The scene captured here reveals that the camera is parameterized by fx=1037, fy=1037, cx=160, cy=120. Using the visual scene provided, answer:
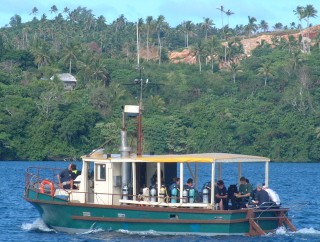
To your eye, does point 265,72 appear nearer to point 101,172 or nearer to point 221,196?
point 101,172

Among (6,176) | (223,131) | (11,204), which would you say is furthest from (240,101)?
(11,204)

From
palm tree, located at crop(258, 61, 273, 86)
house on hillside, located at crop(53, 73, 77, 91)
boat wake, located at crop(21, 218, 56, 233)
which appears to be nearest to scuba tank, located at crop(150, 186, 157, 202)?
boat wake, located at crop(21, 218, 56, 233)

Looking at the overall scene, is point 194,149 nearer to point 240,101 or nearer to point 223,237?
point 240,101

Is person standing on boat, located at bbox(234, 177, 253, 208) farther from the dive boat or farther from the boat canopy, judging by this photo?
the boat canopy

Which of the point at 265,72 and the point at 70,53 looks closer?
the point at 265,72

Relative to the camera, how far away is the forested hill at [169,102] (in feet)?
343

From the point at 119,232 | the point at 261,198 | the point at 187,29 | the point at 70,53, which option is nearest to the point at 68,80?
the point at 70,53

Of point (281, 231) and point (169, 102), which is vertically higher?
point (169, 102)

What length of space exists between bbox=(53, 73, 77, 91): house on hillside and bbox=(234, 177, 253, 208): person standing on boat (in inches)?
3620

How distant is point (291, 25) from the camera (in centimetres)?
19362

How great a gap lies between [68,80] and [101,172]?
3660 inches

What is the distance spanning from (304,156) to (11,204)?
215ft

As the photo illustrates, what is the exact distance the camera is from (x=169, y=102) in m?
124

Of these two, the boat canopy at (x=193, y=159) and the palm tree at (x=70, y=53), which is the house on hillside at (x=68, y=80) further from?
the boat canopy at (x=193, y=159)
